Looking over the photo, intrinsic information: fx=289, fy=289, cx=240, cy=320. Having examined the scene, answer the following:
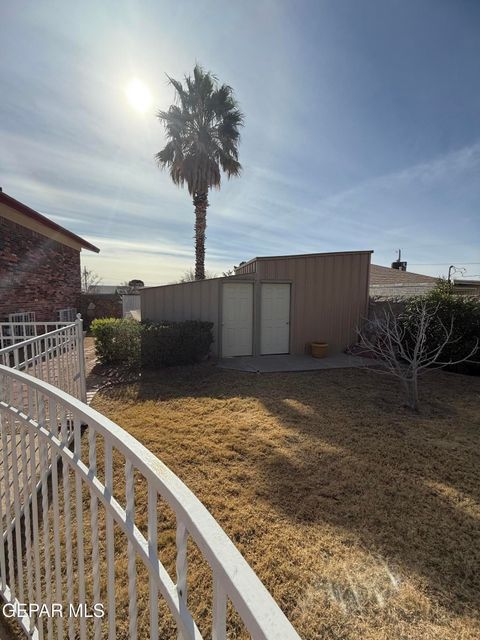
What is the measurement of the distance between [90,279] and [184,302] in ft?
94.4

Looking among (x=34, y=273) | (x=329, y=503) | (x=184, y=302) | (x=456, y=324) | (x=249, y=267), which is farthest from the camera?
(x=34, y=273)

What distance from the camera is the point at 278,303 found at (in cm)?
852

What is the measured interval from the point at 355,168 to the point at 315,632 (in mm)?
8900

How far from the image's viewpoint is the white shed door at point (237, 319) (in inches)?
321

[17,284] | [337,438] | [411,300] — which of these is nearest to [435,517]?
[337,438]

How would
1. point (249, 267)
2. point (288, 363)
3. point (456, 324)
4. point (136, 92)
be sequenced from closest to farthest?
1. point (136, 92)
2. point (456, 324)
3. point (288, 363)
4. point (249, 267)

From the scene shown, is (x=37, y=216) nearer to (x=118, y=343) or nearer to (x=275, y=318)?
(x=118, y=343)

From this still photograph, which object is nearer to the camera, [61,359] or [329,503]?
[329,503]

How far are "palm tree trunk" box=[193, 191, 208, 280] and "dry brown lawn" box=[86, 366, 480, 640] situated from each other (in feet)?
22.1

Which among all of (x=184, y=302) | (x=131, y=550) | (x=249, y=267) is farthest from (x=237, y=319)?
(x=131, y=550)

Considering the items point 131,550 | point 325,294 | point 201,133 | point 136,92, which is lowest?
point 131,550

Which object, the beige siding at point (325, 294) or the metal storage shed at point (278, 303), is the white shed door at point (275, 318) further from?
the beige siding at point (325, 294)

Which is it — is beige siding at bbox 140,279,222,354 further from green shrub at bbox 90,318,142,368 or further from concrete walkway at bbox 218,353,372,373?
green shrub at bbox 90,318,142,368

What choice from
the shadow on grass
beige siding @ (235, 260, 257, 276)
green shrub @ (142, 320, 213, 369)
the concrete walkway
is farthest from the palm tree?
the shadow on grass
